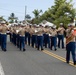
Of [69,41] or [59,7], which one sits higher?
[59,7]

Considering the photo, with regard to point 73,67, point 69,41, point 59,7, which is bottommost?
point 73,67

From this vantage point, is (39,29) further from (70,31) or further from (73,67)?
(73,67)

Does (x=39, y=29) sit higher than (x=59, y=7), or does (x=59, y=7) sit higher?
(x=59, y=7)

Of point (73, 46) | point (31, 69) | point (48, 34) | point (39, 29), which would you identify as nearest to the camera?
point (31, 69)

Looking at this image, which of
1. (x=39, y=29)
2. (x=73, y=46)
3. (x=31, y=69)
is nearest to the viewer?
(x=31, y=69)

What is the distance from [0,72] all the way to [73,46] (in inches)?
172

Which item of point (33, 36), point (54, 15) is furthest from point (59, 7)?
point (33, 36)

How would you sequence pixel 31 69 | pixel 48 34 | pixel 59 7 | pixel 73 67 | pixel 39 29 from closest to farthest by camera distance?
pixel 31 69, pixel 73 67, pixel 39 29, pixel 48 34, pixel 59 7

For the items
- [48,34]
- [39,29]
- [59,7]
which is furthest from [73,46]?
[59,7]

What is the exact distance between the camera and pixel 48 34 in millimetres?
26906

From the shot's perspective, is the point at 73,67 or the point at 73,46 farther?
the point at 73,46

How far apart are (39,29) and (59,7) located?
120ft

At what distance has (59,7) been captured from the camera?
60.6 meters

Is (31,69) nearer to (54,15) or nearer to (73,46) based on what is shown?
(73,46)
